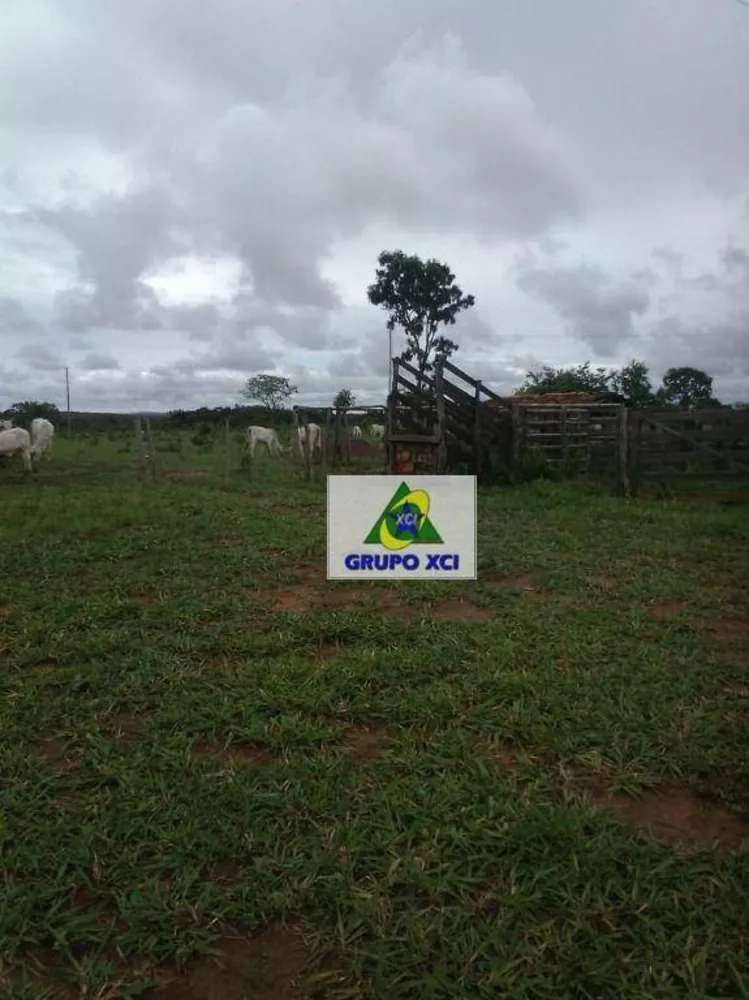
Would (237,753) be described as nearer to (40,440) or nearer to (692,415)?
(692,415)

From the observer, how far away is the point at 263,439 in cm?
1656

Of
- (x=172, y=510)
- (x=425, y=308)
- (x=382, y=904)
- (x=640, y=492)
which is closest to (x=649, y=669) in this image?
(x=382, y=904)

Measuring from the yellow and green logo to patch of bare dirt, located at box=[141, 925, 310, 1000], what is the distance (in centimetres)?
405

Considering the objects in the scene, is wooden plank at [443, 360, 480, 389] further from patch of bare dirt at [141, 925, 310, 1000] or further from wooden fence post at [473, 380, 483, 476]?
patch of bare dirt at [141, 925, 310, 1000]

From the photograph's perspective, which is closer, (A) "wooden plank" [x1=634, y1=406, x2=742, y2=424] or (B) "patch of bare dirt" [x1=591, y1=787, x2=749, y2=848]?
(B) "patch of bare dirt" [x1=591, y1=787, x2=749, y2=848]

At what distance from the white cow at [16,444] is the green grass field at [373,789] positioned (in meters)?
8.78

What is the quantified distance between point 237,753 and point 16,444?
471 inches

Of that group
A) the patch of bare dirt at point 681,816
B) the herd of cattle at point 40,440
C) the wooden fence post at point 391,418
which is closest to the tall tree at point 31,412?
the herd of cattle at point 40,440

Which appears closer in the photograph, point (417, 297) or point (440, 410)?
point (440, 410)

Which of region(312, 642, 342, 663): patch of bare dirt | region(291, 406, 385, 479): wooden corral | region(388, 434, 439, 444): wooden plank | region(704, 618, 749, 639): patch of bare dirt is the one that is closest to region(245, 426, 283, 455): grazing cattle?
region(291, 406, 385, 479): wooden corral

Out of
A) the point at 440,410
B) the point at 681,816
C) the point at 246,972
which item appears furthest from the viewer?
the point at 440,410

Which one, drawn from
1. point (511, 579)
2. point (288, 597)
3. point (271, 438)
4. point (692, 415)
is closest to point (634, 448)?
point (692, 415)

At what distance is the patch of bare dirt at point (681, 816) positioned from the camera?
79.2 inches

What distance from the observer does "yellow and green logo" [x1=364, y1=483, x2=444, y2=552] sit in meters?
5.77
